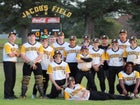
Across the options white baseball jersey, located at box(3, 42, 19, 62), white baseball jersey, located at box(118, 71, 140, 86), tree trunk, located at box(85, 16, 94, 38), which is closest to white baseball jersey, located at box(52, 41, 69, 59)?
white baseball jersey, located at box(3, 42, 19, 62)

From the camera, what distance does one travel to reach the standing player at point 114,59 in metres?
13.2

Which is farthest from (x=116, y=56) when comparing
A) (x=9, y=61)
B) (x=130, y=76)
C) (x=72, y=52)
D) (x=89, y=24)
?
(x=89, y=24)

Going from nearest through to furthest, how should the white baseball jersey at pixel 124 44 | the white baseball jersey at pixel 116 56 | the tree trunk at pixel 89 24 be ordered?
the white baseball jersey at pixel 116 56, the white baseball jersey at pixel 124 44, the tree trunk at pixel 89 24

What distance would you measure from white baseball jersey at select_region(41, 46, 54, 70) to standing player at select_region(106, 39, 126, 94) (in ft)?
5.58

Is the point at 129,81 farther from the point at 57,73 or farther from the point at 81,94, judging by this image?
the point at 57,73

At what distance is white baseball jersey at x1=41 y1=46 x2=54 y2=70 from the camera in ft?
42.4

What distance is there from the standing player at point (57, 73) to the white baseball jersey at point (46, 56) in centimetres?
31

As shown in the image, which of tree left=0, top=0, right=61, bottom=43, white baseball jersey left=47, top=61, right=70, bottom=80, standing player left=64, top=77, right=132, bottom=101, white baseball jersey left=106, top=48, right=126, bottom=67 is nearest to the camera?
standing player left=64, top=77, right=132, bottom=101

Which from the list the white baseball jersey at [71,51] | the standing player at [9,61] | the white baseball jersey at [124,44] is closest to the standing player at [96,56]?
the white baseball jersey at [71,51]

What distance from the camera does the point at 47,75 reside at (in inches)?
516

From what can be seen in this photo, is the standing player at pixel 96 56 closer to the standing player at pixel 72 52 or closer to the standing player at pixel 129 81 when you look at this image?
the standing player at pixel 72 52

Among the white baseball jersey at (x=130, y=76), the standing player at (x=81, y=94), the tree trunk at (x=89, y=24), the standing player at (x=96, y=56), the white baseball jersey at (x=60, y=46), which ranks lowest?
the standing player at (x=81, y=94)

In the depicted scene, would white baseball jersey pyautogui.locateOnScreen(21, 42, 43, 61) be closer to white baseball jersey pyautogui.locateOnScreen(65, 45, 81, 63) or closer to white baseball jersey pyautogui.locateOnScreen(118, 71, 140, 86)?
white baseball jersey pyautogui.locateOnScreen(65, 45, 81, 63)

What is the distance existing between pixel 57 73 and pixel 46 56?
2.03 feet
